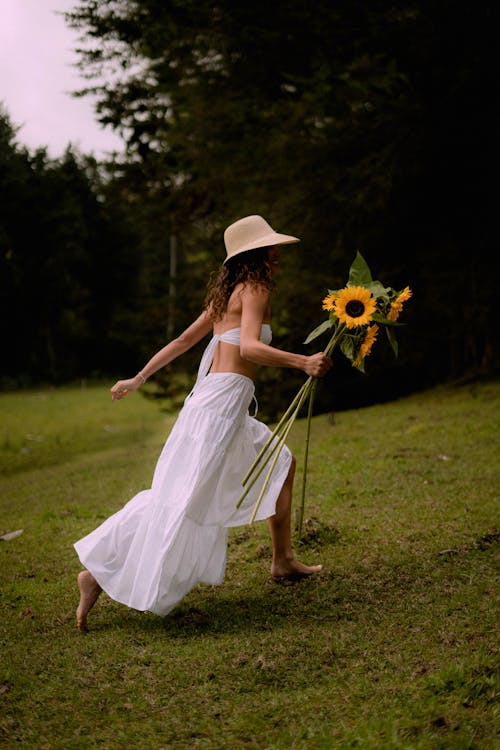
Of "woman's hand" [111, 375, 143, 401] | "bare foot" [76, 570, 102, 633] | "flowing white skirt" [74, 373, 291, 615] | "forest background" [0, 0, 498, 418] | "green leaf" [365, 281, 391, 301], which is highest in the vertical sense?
"forest background" [0, 0, 498, 418]

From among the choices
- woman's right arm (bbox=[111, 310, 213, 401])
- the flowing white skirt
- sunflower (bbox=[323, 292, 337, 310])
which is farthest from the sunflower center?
woman's right arm (bbox=[111, 310, 213, 401])

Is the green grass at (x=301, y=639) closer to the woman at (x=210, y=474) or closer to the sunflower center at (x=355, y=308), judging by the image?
the woman at (x=210, y=474)

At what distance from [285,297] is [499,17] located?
5.35 m

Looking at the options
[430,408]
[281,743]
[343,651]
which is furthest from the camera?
[430,408]

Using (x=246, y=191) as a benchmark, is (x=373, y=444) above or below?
below

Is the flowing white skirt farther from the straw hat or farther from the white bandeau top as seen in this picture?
the straw hat

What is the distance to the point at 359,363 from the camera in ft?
14.0

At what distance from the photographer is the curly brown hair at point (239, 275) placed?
427cm

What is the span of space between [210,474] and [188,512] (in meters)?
0.24

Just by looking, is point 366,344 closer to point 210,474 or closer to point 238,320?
point 238,320

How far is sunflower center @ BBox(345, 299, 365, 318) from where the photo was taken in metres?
4.12

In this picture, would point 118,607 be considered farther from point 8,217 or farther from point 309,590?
point 8,217

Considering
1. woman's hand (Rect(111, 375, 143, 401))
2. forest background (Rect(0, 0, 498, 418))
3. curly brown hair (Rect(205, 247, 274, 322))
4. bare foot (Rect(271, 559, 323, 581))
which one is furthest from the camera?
forest background (Rect(0, 0, 498, 418))

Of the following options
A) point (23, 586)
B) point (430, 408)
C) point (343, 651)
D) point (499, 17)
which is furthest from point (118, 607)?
point (499, 17)
